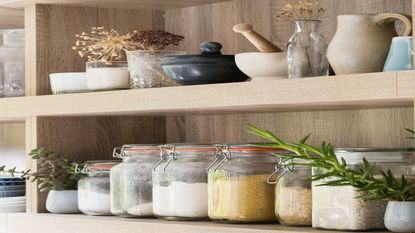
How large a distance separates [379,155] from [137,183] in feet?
2.04

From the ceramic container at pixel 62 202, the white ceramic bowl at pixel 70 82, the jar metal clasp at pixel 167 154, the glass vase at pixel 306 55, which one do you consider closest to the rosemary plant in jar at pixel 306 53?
the glass vase at pixel 306 55

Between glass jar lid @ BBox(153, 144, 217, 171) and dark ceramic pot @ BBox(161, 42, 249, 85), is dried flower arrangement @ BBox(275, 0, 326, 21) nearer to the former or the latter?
dark ceramic pot @ BBox(161, 42, 249, 85)

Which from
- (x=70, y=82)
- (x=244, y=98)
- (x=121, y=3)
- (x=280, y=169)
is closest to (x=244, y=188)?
(x=280, y=169)

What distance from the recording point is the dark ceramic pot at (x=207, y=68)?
2.12 metres

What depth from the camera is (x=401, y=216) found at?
1.72 metres

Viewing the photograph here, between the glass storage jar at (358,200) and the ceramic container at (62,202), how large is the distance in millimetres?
771

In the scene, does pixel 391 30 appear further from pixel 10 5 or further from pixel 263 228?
pixel 10 5

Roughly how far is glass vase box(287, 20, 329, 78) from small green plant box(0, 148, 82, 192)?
722 mm

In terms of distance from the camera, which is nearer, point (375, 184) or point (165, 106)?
point (375, 184)

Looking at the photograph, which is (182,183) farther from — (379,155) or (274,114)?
(379,155)

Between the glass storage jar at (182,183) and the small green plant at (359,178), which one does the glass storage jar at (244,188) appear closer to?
the glass storage jar at (182,183)

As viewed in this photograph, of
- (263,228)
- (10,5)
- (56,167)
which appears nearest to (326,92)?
(263,228)

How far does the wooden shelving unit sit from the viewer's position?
2.08 metres

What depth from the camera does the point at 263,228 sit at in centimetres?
196
